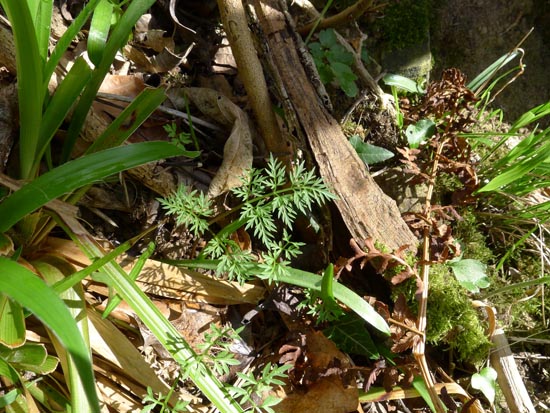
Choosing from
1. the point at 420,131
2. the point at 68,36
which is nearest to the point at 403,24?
the point at 420,131

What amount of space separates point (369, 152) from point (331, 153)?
0.22 meters

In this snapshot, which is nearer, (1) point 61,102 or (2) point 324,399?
(1) point 61,102

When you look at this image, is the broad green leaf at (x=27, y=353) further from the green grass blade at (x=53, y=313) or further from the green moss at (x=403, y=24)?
the green moss at (x=403, y=24)

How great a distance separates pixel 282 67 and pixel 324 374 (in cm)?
106

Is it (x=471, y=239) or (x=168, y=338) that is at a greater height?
(x=168, y=338)

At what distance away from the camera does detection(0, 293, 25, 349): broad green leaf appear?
1386 mm

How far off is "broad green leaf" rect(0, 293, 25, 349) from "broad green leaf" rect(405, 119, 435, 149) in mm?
1484

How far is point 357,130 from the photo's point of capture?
2.13 metres

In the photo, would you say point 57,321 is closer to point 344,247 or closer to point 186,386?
point 186,386

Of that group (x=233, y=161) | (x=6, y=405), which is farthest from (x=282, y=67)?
(x=6, y=405)

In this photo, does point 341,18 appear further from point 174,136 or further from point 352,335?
point 352,335

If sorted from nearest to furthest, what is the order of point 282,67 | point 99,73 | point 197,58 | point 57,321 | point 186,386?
1. point 57,321
2. point 99,73
3. point 186,386
4. point 282,67
5. point 197,58

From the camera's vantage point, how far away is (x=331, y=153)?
6.10ft

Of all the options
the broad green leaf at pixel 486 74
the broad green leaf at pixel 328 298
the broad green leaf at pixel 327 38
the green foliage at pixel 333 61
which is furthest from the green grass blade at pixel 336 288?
the broad green leaf at pixel 486 74
